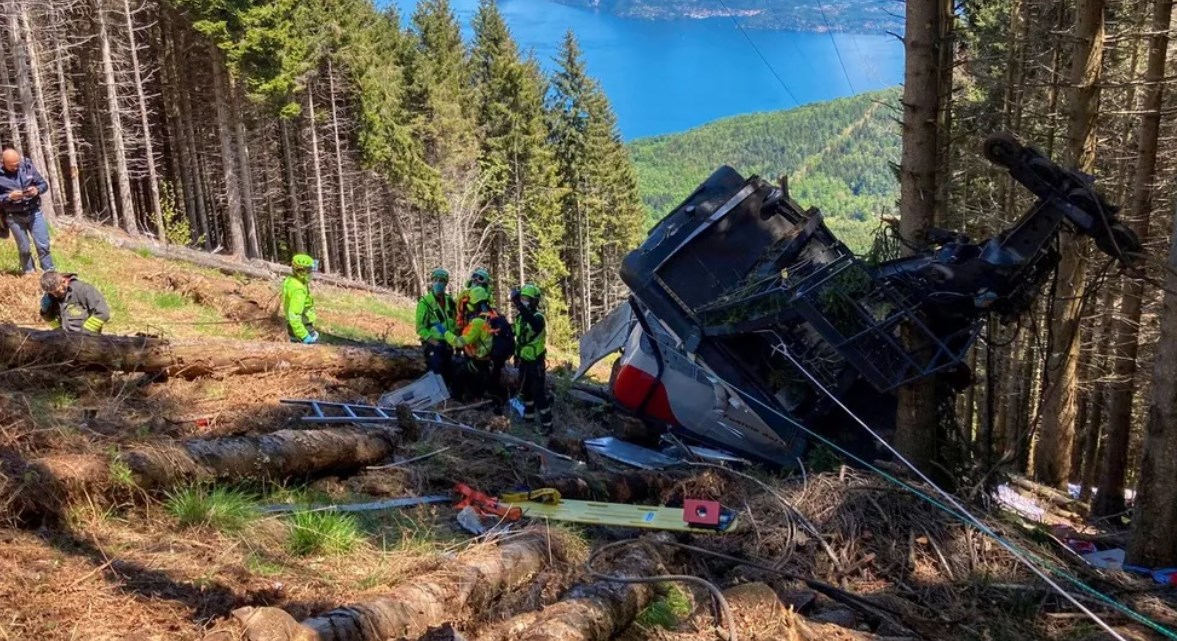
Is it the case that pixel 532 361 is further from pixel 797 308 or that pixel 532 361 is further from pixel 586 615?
pixel 586 615

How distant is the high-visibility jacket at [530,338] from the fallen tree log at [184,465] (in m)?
3.10

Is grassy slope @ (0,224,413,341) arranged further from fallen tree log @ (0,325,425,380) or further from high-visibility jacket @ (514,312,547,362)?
high-visibility jacket @ (514,312,547,362)

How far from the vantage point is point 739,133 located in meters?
103

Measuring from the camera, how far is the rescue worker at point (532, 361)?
9.72 metres

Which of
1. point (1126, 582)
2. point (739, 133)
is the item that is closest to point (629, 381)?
point (1126, 582)

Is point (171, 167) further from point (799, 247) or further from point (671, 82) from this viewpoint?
point (671, 82)

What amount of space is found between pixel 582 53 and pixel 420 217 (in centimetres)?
1223

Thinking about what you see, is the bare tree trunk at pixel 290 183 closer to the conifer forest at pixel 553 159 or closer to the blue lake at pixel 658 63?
the conifer forest at pixel 553 159

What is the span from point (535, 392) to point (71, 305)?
16.6 ft

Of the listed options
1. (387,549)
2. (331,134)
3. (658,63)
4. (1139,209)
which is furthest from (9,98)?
(658,63)

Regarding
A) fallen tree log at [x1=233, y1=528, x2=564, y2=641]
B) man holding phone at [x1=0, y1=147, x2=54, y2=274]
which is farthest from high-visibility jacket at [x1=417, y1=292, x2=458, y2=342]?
fallen tree log at [x1=233, y1=528, x2=564, y2=641]

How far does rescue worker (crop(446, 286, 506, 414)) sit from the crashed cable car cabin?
128cm

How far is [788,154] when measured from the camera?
7981 cm

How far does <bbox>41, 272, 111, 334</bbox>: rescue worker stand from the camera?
8.36m
